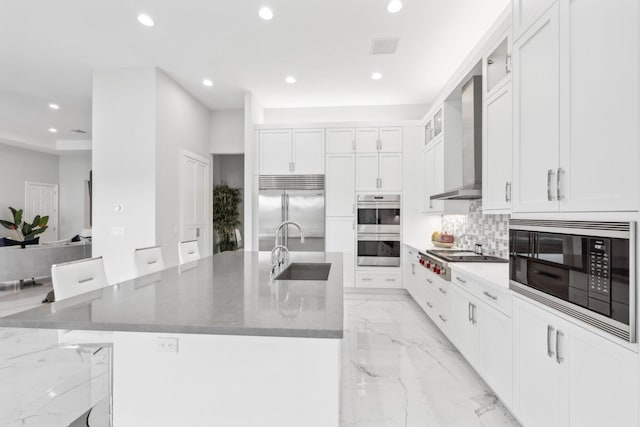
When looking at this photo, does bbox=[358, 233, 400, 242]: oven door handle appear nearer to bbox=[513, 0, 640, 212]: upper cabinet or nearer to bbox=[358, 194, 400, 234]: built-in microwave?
bbox=[358, 194, 400, 234]: built-in microwave

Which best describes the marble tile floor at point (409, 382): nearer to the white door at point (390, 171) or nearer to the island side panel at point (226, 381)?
the island side panel at point (226, 381)

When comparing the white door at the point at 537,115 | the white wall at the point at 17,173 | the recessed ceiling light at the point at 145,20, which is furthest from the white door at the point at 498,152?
the white wall at the point at 17,173

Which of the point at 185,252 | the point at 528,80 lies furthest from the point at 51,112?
the point at 528,80

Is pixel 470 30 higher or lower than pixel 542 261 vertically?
higher

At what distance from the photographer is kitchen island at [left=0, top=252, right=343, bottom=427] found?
1095 mm

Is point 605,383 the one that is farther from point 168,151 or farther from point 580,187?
point 168,151

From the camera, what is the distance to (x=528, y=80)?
174cm

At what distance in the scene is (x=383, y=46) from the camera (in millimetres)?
3576

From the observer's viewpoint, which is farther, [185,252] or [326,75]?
[326,75]

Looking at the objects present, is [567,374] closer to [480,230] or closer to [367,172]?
[480,230]

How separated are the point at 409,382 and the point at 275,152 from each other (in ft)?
12.3

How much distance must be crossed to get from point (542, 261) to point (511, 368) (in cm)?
69

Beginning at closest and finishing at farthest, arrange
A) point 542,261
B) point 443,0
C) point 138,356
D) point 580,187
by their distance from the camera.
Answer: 1. point 138,356
2. point 580,187
3. point 542,261
4. point 443,0

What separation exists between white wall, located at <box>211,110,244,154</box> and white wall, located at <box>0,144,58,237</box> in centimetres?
540
